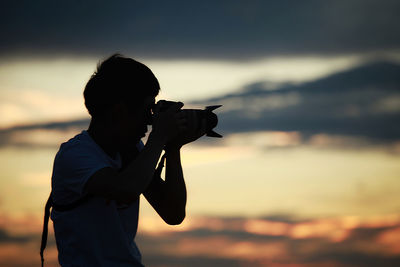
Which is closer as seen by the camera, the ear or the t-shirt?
the t-shirt

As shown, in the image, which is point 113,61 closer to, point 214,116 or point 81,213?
point 214,116

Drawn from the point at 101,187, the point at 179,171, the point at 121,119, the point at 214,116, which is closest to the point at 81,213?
the point at 101,187

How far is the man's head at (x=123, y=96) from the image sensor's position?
3.21 m

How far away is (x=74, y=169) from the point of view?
2.94 metres

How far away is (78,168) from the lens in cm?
292

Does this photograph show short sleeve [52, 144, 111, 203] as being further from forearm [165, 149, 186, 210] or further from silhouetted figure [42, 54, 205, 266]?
forearm [165, 149, 186, 210]

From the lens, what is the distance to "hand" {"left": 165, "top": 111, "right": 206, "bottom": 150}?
3.36m

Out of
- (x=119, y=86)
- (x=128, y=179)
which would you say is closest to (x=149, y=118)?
(x=119, y=86)

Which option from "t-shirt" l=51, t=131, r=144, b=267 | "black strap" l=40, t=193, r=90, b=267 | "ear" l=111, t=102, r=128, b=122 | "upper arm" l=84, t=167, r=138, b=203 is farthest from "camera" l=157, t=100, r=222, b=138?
"black strap" l=40, t=193, r=90, b=267

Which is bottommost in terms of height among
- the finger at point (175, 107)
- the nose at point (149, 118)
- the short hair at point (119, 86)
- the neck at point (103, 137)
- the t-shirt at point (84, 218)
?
the t-shirt at point (84, 218)

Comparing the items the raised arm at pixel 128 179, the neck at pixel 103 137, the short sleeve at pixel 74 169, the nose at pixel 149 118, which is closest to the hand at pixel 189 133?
the nose at pixel 149 118

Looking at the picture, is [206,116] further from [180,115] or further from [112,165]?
[112,165]

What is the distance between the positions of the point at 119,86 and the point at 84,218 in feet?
2.79

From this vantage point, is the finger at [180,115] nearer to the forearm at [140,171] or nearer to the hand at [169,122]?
the hand at [169,122]
